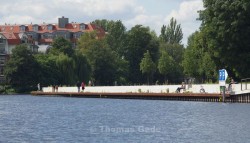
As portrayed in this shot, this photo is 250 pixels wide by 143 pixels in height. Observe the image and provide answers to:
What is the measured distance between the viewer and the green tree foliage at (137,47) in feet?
555

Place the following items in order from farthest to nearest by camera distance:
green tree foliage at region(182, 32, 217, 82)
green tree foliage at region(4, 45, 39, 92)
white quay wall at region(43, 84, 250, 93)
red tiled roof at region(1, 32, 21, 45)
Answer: red tiled roof at region(1, 32, 21, 45)
green tree foliage at region(4, 45, 39, 92)
green tree foliage at region(182, 32, 217, 82)
white quay wall at region(43, 84, 250, 93)

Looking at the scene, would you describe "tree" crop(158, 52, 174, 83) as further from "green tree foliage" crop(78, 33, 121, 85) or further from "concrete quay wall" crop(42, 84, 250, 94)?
"concrete quay wall" crop(42, 84, 250, 94)

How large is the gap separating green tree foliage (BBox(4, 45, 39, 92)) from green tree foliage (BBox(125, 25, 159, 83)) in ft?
117

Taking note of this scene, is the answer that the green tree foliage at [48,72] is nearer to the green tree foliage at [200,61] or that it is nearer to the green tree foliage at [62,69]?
the green tree foliage at [62,69]

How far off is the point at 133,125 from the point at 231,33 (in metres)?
38.3

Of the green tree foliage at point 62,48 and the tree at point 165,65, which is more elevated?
the green tree foliage at point 62,48

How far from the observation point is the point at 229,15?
89.0 m

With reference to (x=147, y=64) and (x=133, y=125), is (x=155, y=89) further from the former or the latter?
(x=147, y=64)

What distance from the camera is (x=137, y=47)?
170m

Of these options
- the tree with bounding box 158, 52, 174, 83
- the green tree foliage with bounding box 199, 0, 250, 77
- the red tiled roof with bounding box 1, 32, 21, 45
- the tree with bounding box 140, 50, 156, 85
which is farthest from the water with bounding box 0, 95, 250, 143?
the red tiled roof with bounding box 1, 32, 21, 45

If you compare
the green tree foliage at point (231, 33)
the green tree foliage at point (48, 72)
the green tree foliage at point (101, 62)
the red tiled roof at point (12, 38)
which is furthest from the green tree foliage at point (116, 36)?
the green tree foliage at point (231, 33)

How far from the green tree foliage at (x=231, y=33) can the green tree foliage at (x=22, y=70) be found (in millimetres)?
54373

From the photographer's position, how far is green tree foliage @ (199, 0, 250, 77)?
87.8m

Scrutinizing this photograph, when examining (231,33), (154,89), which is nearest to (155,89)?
(154,89)
